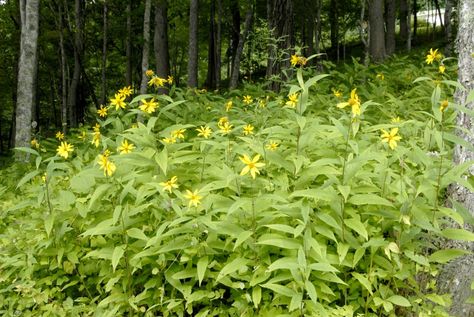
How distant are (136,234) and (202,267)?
50 cm

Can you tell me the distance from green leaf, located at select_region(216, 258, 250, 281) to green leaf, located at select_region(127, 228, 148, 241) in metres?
0.53

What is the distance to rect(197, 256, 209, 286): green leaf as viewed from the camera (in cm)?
238

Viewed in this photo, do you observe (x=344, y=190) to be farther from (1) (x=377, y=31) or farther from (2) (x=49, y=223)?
(1) (x=377, y=31)

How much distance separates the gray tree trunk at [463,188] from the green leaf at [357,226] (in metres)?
0.63

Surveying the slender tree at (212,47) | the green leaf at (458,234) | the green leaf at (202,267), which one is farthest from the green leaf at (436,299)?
the slender tree at (212,47)

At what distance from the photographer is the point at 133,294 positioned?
8.89 feet

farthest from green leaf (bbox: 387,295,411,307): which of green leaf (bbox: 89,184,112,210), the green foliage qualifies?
green leaf (bbox: 89,184,112,210)

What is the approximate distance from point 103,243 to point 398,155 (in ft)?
6.55

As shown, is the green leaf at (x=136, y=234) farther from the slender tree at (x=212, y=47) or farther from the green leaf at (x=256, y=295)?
the slender tree at (x=212, y=47)

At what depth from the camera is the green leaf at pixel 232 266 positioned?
240cm

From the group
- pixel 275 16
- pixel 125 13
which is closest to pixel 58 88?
pixel 125 13

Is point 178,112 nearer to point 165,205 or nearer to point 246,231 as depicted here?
point 165,205

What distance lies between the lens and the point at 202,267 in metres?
2.45

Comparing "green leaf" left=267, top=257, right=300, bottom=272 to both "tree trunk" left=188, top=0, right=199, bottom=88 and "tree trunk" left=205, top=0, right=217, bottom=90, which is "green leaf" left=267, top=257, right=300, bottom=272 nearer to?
"tree trunk" left=188, top=0, right=199, bottom=88
